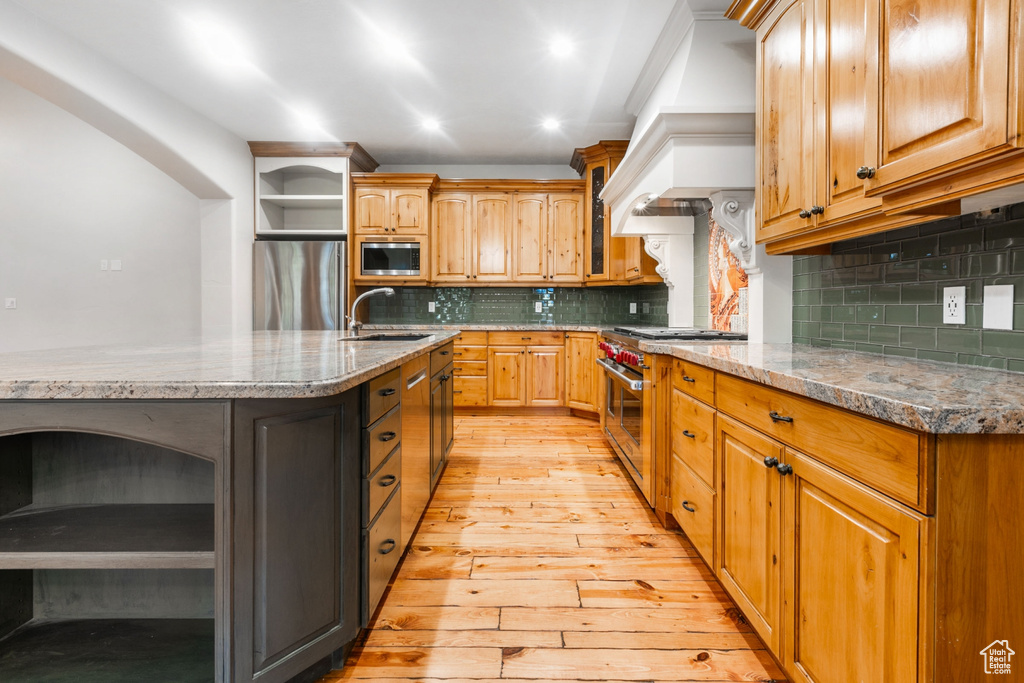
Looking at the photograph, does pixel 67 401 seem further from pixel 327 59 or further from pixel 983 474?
pixel 327 59

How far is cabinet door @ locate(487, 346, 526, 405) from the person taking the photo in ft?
16.4

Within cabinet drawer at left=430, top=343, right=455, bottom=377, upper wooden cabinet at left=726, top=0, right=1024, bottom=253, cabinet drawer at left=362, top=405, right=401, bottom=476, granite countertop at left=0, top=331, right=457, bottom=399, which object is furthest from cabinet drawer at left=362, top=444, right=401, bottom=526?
upper wooden cabinet at left=726, top=0, right=1024, bottom=253

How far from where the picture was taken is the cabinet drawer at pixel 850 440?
0.83 m

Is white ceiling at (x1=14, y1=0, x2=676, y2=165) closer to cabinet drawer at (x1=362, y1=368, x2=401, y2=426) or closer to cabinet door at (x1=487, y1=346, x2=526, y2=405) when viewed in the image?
cabinet door at (x1=487, y1=346, x2=526, y2=405)

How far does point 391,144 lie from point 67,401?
430cm

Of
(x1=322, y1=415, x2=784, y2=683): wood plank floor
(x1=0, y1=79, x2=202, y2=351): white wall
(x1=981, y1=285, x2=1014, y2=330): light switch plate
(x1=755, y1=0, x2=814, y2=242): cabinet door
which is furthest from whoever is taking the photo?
(x1=0, y1=79, x2=202, y2=351): white wall

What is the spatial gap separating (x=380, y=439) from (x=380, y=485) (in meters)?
0.15

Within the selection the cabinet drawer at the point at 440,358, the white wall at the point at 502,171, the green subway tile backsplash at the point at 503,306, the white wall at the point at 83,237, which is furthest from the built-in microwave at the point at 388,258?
the cabinet drawer at the point at 440,358

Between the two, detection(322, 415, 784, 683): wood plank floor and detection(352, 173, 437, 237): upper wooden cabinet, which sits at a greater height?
detection(352, 173, 437, 237): upper wooden cabinet

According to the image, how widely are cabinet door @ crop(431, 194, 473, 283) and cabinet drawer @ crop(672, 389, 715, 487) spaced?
135 inches

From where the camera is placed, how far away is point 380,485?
1608mm

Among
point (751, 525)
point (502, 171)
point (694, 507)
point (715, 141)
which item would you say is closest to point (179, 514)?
point (751, 525)

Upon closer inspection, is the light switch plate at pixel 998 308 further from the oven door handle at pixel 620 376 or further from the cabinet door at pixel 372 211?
the cabinet door at pixel 372 211

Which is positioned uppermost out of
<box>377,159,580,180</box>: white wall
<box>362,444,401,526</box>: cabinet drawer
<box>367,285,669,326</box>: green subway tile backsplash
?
<box>377,159,580,180</box>: white wall
